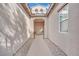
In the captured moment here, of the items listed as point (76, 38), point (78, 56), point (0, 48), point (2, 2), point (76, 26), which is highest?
point (2, 2)

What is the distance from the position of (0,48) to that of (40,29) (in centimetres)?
1225

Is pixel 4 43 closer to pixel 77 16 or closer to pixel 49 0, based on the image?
pixel 49 0

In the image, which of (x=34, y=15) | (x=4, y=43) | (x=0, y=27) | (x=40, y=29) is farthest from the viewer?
(x=40, y=29)

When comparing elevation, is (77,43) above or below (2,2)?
below

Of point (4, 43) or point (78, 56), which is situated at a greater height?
point (4, 43)

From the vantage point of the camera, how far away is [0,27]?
303cm

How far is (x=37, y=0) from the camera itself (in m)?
3.51

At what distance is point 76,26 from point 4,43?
196cm

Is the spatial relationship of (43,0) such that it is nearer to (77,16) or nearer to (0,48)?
(77,16)

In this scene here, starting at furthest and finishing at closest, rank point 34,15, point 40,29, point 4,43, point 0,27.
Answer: point 40,29, point 34,15, point 4,43, point 0,27

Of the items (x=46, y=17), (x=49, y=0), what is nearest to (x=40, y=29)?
(x=46, y=17)

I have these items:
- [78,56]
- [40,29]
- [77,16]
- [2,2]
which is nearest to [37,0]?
[2,2]

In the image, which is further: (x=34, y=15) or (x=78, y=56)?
(x=34, y=15)

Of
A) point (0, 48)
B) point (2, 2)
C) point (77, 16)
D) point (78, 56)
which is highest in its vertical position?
point (2, 2)
